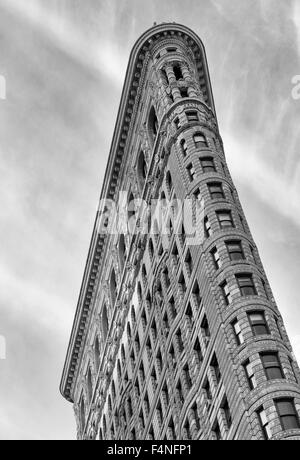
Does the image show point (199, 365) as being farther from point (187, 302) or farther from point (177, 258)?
point (177, 258)

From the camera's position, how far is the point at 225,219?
65750 mm

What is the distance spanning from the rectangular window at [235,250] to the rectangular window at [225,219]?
2.11m

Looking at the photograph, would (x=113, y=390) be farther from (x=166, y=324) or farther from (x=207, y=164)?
(x=207, y=164)

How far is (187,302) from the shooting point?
65938mm

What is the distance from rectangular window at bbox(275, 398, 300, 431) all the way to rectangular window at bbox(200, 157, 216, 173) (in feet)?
90.5

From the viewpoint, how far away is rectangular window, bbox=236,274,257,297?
192ft

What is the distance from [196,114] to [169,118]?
9.42 feet

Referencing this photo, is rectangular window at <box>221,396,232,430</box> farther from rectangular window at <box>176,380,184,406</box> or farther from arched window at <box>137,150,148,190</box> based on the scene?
arched window at <box>137,150,148,190</box>

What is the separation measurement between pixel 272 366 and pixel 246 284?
8.65 metres

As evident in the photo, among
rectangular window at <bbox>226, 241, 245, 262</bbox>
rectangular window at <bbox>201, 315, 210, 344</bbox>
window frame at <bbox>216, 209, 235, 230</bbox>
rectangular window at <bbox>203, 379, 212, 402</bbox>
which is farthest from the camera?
window frame at <bbox>216, 209, 235, 230</bbox>

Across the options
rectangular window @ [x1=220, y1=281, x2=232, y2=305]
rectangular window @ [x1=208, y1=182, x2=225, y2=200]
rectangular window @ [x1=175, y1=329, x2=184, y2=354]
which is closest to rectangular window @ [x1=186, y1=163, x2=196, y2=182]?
rectangular window @ [x1=208, y1=182, x2=225, y2=200]

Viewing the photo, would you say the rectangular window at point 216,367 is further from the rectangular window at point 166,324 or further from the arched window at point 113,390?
the arched window at point 113,390
